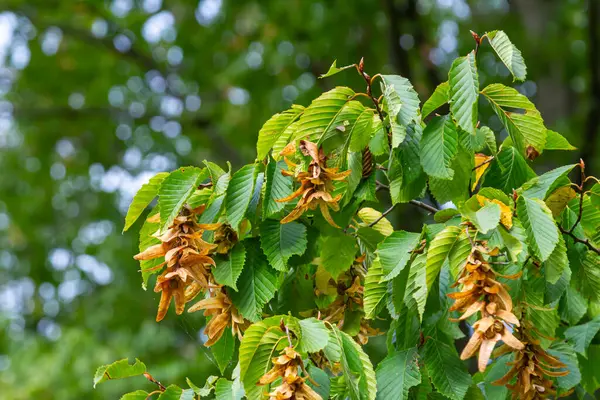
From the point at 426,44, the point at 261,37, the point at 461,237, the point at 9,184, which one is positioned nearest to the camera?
the point at 461,237

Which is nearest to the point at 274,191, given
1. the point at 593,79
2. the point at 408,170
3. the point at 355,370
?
the point at 408,170

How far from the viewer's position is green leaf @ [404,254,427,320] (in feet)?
4.62

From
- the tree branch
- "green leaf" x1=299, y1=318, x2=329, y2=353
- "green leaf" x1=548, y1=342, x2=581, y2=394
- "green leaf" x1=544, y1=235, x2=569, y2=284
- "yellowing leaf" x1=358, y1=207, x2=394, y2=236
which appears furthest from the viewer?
the tree branch

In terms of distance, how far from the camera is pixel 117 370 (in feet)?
5.60

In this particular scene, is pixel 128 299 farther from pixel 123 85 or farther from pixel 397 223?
pixel 397 223

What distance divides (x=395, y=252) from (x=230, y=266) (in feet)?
1.12

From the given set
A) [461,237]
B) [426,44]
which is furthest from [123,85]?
[461,237]

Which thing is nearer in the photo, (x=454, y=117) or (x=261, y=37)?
(x=454, y=117)

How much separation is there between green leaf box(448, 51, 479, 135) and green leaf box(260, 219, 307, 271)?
0.41 metres

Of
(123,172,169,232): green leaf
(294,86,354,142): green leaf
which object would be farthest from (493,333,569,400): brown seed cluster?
(123,172,169,232): green leaf

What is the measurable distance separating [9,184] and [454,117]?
8.13 meters

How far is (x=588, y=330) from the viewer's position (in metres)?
1.96

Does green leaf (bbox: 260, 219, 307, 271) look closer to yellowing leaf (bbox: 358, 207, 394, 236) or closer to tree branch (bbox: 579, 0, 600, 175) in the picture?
yellowing leaf (bbox: 358, 207, 394, 236)

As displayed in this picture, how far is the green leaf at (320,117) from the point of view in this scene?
1.55 m
